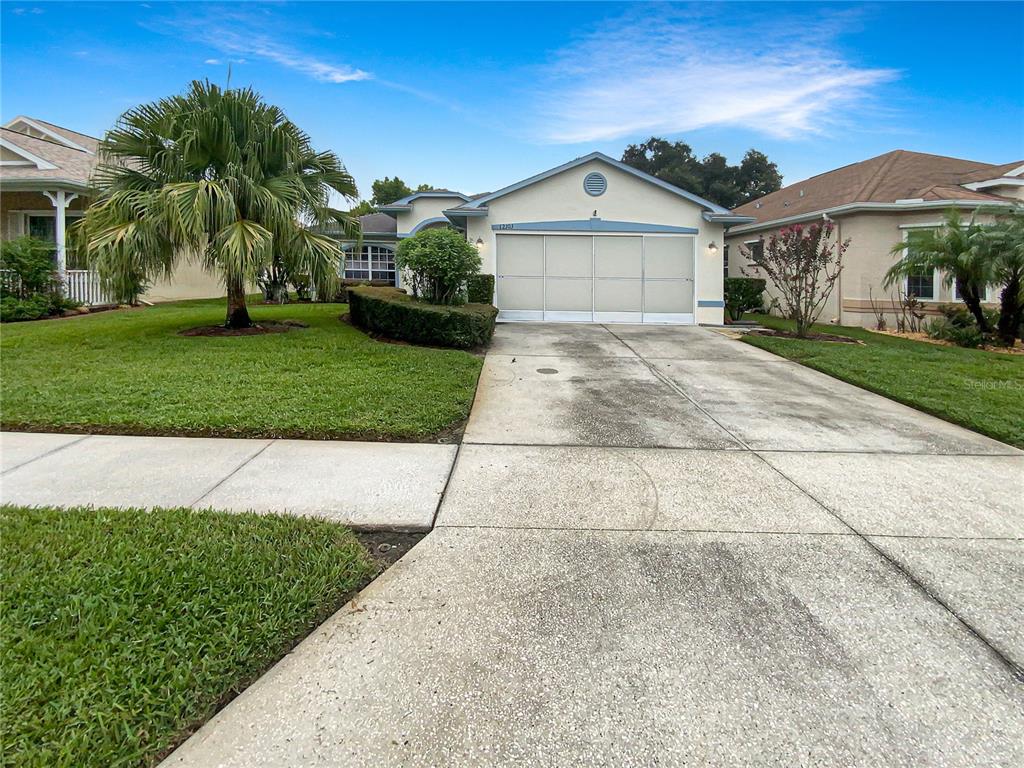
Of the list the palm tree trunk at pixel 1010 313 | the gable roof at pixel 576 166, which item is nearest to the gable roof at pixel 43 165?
the gable roof at pixel 576 166

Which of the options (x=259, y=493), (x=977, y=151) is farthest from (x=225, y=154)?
(x=977, y=151)

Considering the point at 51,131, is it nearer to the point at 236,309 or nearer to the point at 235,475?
the point at 236,309

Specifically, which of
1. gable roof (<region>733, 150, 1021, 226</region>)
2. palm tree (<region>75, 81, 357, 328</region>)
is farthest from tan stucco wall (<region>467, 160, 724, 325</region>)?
palm tree (<region>75, 81, 357, 328</region>)

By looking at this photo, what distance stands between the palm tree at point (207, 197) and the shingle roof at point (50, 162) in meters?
7.27

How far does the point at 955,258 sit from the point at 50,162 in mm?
23707

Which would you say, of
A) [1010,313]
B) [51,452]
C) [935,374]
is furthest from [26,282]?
[1010,313]

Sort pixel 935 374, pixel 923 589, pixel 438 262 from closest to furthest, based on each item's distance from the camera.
A: pixel 923 589 → pixel 935 374 → pixel 438 262

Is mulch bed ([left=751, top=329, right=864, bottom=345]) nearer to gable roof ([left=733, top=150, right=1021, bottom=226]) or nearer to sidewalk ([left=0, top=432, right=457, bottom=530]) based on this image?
gable roof ([left=733, top=150, right=1021, bottom=226])

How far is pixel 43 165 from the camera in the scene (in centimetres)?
1593

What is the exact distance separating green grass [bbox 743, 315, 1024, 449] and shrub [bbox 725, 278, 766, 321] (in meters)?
4.31

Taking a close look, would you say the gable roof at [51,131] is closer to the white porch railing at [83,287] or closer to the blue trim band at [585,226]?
the white porch railing at [83,287]

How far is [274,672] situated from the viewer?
2135 mm

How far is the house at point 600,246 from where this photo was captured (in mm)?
14836

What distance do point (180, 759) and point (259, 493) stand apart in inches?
87.6
